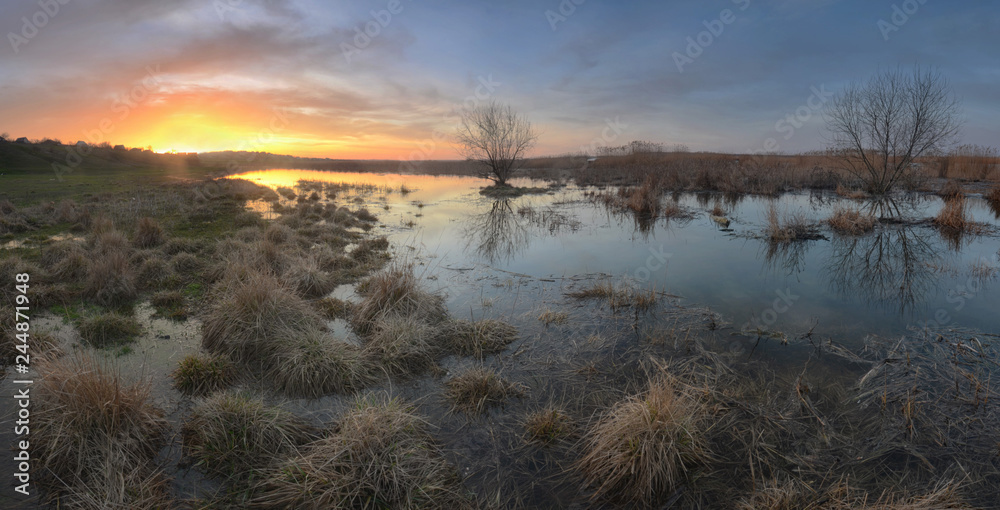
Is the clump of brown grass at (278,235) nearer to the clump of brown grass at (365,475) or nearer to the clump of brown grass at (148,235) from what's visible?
the clump of brown grass at (148,235)

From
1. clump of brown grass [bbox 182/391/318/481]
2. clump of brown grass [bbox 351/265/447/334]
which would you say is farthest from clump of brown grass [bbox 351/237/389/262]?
clump of brown grass [bbox 182/391/318/481]

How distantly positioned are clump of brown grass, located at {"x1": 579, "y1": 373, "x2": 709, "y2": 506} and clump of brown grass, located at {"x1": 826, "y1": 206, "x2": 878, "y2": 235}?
14166 millimetres

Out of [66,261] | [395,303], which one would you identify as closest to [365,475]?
Result: [395,303]

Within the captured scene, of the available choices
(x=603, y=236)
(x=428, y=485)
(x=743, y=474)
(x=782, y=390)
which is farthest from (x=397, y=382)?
(x=603, y=236)

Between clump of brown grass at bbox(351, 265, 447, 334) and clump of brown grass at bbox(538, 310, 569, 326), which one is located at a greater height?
clump of brown grass at bbox(351, 265, 447, 334)

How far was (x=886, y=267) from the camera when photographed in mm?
10320

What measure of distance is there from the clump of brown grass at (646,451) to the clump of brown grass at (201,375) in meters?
4.42

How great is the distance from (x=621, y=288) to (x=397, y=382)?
5.06 meters

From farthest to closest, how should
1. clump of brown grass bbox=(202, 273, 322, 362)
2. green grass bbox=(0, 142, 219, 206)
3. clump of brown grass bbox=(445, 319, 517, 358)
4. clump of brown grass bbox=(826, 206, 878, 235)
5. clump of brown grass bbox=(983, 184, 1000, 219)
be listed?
green grass bbox=(0, 142, 219, 206) → clump of brown grass bbox=(983, 184, 1000, 219) → clump of brown grass bbox=(826, 206, 878, 235) → clump of brown grass bbox=(445, 319, 517, 358) → clump of brown grass bbox=(202, 273, 322, 362)

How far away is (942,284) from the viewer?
886cm

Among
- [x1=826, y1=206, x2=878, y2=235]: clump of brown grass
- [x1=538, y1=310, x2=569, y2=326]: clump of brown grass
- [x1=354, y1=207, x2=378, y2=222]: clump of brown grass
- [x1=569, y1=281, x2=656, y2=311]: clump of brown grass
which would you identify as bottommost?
[x1=538, y1=310, x2=569, y2=326]: clump of brown grass

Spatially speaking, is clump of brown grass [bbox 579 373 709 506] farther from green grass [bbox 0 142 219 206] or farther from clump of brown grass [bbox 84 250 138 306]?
green grass [bbox 0 142 219 206]

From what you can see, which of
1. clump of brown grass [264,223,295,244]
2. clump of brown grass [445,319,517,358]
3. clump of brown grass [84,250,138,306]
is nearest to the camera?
clump of brown grass [445,319,517,358]

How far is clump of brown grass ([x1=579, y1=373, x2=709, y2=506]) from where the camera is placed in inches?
142
